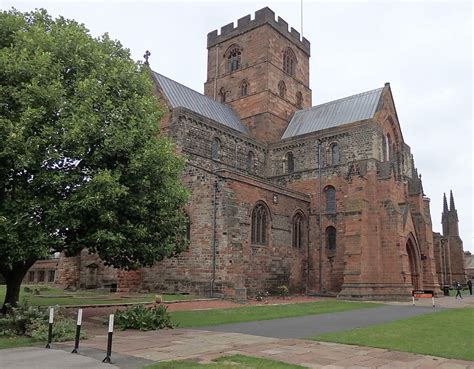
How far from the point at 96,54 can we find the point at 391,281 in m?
24.9

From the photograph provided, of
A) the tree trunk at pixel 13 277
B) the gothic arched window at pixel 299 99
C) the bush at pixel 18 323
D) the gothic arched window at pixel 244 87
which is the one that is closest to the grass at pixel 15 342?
the bush at pixel 18 323

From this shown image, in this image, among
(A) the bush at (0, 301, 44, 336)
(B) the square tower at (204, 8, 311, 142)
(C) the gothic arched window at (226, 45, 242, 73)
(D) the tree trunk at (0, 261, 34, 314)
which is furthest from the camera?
(C) the gothic arched window at (226, 45, 242, 73)

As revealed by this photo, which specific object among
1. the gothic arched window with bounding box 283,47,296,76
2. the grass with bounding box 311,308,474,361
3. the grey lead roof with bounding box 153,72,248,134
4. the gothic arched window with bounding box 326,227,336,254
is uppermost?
the gothic arched window with bounding box 283,47,296,76

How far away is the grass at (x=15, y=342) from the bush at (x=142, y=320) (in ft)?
10.6

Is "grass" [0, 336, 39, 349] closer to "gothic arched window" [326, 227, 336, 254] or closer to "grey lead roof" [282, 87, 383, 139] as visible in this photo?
"gothic arched window" [326, 227, 336, 254]

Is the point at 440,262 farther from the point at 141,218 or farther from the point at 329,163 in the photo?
the point at 141,218

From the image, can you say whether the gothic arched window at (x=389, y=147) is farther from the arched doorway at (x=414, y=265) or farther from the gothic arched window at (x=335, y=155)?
the arched doorway at (x=414, y=265)

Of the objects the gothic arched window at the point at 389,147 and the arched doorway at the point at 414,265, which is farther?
the gothic arched window at the point at 389,147

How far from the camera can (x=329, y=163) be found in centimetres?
3725

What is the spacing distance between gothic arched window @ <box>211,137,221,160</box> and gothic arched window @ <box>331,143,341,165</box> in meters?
9.54

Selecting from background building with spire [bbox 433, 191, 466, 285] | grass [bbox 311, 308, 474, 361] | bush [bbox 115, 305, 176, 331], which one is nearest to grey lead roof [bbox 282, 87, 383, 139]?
background building with spire [bbox 433, 191, 466, 285]

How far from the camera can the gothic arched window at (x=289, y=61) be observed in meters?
47.4

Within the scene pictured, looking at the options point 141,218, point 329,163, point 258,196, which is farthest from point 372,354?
point 329,163

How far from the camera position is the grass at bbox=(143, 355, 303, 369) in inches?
344
